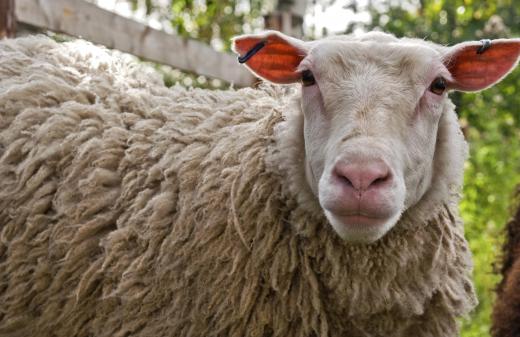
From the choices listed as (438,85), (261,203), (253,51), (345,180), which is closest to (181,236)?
(261,203)

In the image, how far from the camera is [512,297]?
455cm

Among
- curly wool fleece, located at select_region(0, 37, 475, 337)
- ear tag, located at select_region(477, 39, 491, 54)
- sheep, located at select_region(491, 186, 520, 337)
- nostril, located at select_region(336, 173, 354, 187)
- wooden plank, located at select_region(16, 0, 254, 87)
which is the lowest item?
sheep, located at select_region(491, 186, 520, 337)

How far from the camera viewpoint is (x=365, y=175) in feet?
9.07

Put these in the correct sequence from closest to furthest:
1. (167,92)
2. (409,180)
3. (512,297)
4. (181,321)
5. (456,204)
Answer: (409,180) < (181,321) < (456,204) < (167,92) < (512,297)

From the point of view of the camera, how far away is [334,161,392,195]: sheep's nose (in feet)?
9.09

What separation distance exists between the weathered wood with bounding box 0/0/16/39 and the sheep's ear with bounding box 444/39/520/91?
2.71m

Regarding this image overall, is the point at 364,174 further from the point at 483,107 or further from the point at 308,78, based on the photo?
the point at 483,107

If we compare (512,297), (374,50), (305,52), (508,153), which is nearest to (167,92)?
(305,52)

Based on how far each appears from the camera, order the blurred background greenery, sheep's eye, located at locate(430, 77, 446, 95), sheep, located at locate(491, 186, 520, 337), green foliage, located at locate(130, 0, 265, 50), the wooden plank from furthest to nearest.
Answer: green foliage, located at locate(130, 0, 265, 50) < the blurred background greenery < the wooden plank < sheep, located at locate(491, 186, 520, 337) < sheep's eye, located at locate(430, 77, 446, 95)

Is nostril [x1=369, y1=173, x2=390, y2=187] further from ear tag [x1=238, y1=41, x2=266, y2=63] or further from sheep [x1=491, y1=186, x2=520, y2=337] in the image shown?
sheep [x1=491, y1=186, x2=520, y2=337]

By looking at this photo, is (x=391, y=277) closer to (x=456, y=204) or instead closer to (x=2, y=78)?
(x=456, y=204)

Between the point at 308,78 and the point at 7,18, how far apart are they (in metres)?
2.37

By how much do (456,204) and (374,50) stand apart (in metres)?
0.82

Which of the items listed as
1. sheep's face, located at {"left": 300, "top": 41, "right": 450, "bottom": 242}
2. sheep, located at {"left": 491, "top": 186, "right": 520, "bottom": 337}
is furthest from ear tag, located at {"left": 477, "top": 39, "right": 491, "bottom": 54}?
sheep, located at {"left": 491, "top": 186, "right": 520, "bottom": 337}
